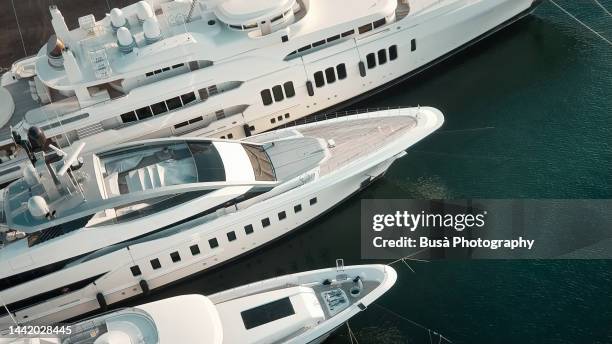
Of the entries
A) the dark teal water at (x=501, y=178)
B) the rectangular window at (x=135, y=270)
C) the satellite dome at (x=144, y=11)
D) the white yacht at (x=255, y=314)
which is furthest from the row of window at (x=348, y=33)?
the rectangular window at (x=135, y=270)

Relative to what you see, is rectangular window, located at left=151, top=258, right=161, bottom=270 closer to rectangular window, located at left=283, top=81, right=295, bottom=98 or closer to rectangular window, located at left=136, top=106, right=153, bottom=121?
rectangular window, located at left=136, top=106, right=153, bottom=121

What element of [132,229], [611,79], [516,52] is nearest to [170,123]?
[132,229]

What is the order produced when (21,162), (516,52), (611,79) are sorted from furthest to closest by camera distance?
(516,52), (611,79), (21,162)

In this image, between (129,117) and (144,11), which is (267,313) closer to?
(129,117)

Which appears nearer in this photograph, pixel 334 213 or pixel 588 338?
pixel 588 338

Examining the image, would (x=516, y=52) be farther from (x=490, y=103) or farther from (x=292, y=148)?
(x=292, y=148)

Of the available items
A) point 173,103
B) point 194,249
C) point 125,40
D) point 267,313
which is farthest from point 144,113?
point 267,313

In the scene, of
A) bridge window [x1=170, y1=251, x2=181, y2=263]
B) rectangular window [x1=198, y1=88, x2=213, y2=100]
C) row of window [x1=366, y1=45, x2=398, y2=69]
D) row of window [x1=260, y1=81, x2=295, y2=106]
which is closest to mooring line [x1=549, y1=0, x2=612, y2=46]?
row of window [x1=366, y1=45, x2=398, y2=69]
